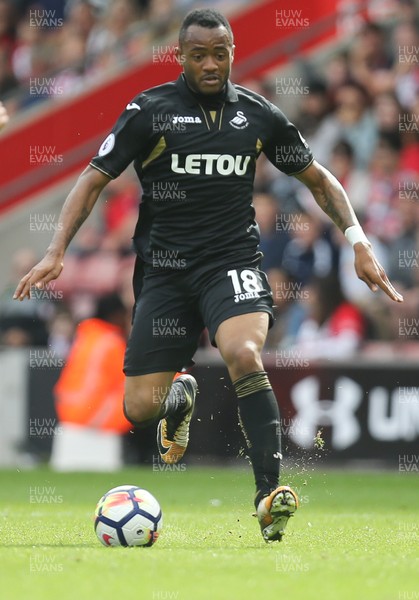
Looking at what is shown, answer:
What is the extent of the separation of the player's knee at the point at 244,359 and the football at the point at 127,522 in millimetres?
800

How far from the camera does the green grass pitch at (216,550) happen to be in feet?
17.1

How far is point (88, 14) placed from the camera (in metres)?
18.5

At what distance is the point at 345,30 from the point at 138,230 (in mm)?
9474

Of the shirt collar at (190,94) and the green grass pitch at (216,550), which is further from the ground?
the shirt collar at (190,94)

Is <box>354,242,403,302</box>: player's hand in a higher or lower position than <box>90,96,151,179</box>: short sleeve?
lower

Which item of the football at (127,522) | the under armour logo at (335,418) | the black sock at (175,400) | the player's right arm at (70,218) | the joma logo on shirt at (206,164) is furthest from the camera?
the under armour logo at (335,418)

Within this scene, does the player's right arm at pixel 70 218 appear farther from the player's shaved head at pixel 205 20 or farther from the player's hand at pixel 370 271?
the player's hand at pixel 370 271

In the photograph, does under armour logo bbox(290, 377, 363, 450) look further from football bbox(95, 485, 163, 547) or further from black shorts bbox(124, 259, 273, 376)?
football bbox(95, 485, 163, 547)

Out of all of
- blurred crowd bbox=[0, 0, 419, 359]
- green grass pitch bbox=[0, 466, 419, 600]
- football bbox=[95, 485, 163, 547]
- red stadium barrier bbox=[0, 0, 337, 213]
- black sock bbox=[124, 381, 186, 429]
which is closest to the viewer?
green grass pitch bbox=[0, 466, 419, 600]

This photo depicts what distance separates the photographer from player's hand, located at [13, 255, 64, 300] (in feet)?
22.5

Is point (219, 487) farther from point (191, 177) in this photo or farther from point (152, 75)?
point (152, 75)

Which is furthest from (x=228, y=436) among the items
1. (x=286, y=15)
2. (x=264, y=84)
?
(x=286, y=15)

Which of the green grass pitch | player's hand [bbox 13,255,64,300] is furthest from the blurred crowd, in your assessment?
player's hand [bbox 13,255,64,300]

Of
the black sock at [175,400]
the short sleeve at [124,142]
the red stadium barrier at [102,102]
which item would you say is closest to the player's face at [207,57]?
the short sleeve at [124,142]
